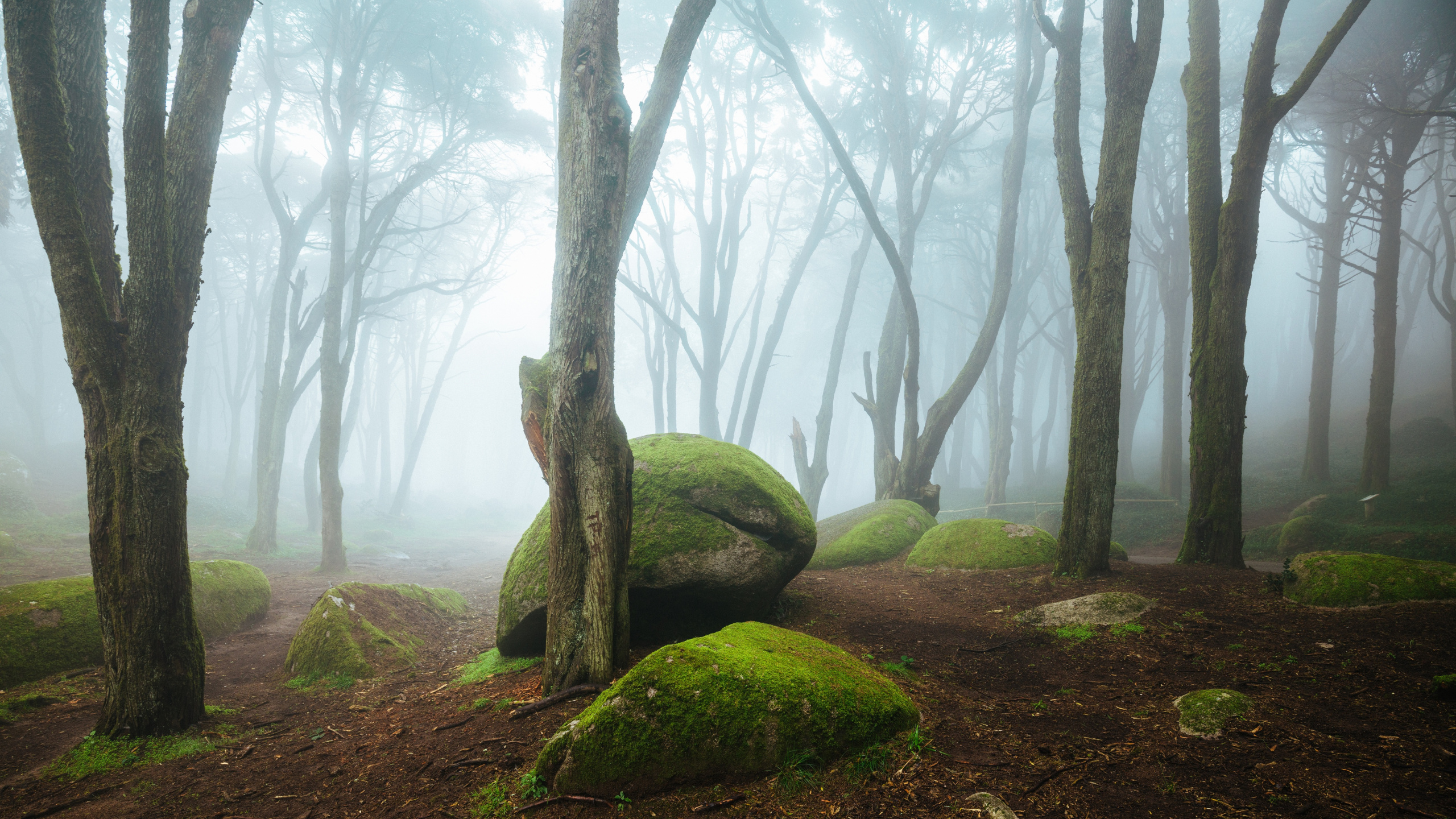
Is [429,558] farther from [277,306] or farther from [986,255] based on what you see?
[986,255]

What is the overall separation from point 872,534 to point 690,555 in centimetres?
561

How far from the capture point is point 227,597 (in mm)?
7266

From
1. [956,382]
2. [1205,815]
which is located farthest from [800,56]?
[1205,815]

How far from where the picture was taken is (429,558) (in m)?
18.2

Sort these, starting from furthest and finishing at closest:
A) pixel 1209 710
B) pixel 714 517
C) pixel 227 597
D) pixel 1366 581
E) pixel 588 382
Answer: pixel 227 597 < pixel 714 517 < pixel 1366 581 < pixel 588 382 < pixel 1209 710

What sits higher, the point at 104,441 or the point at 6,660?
the point at 104,441

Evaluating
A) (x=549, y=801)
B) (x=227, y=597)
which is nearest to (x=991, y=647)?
(x=549, y=801)

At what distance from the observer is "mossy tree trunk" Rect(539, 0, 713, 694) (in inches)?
155

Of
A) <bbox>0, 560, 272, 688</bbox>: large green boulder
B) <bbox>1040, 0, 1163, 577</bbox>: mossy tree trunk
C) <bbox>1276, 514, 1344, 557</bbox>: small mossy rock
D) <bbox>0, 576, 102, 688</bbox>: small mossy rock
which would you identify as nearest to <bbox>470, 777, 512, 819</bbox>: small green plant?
<bbox>0, 560, 272, 688</bbox>: large green boulder

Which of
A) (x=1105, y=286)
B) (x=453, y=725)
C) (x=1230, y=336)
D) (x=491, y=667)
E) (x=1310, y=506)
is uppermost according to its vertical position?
(x=1105, y=286)

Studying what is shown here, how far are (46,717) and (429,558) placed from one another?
1463 cm

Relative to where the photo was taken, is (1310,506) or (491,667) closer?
(491,667)

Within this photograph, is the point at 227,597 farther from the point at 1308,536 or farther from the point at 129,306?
the point at 1308,536

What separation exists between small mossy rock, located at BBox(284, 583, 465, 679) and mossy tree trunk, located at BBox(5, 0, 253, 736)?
1.34 meters
